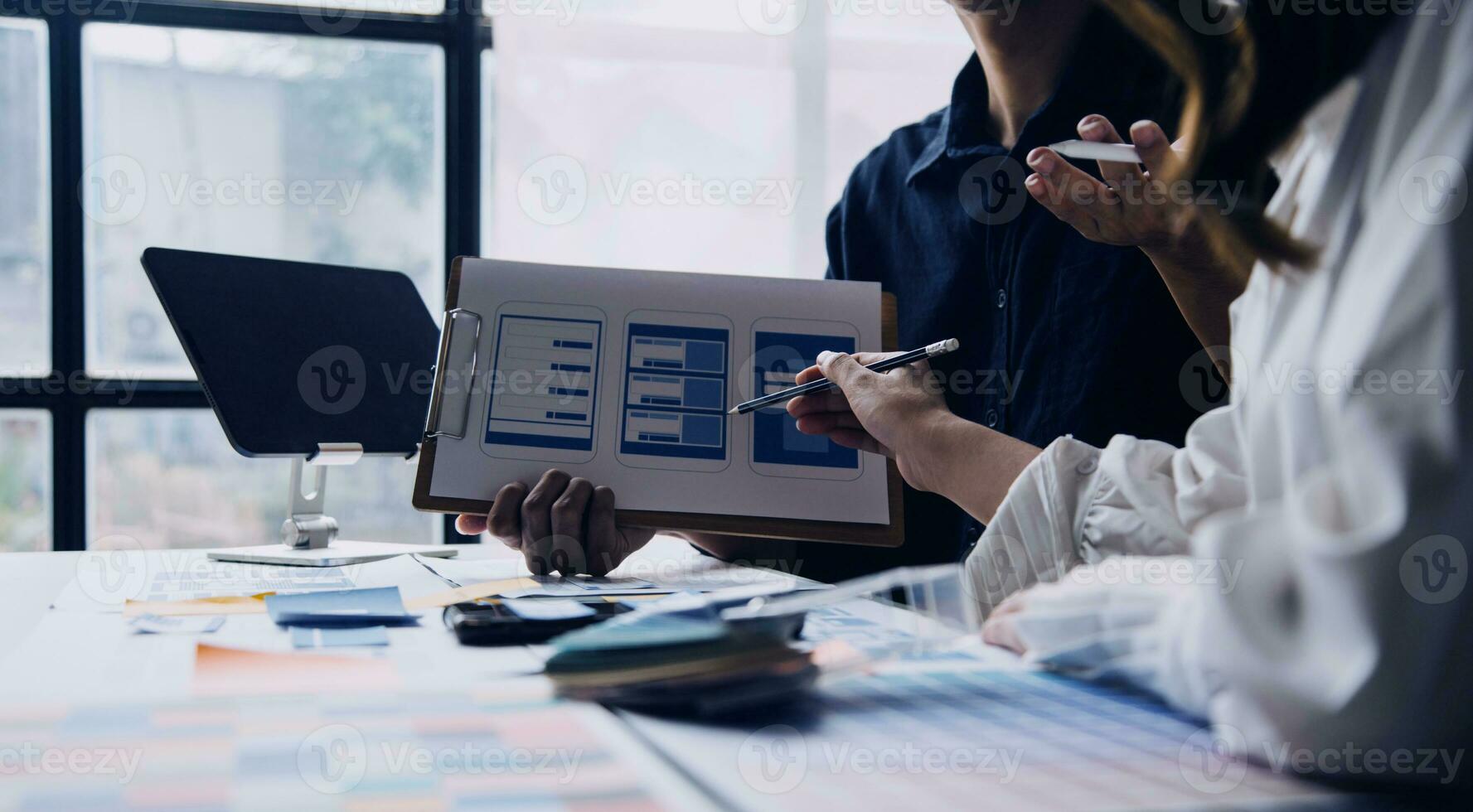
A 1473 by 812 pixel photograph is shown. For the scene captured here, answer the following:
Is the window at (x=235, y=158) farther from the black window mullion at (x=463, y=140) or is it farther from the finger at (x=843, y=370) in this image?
the finger at (x=843, y=370)

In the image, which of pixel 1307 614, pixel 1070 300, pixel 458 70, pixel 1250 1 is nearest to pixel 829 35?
pixel 458 70

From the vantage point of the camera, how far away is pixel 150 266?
1244mm

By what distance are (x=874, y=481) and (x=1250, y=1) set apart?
0.71m

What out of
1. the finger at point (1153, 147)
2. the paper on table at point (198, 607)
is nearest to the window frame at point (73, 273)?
the paper on table at point (198, 607)

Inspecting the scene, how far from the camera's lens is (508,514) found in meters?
1.10

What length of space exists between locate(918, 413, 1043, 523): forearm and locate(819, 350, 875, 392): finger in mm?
98

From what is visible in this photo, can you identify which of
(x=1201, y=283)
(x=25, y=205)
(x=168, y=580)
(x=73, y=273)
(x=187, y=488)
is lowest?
(x=187, y=488)

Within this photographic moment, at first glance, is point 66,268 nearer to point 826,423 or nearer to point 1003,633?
point 826,423

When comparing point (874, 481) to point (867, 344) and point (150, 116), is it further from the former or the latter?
point (150, 116)

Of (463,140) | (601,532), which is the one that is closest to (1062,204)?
(601,532)

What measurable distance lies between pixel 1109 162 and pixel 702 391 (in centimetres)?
48

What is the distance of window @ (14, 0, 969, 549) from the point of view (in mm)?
2787

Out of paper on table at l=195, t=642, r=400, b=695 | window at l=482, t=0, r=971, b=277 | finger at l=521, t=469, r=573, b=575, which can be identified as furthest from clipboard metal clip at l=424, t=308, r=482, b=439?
window at l=482, t=0, r=971, b=277

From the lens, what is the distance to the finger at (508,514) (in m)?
1.10
